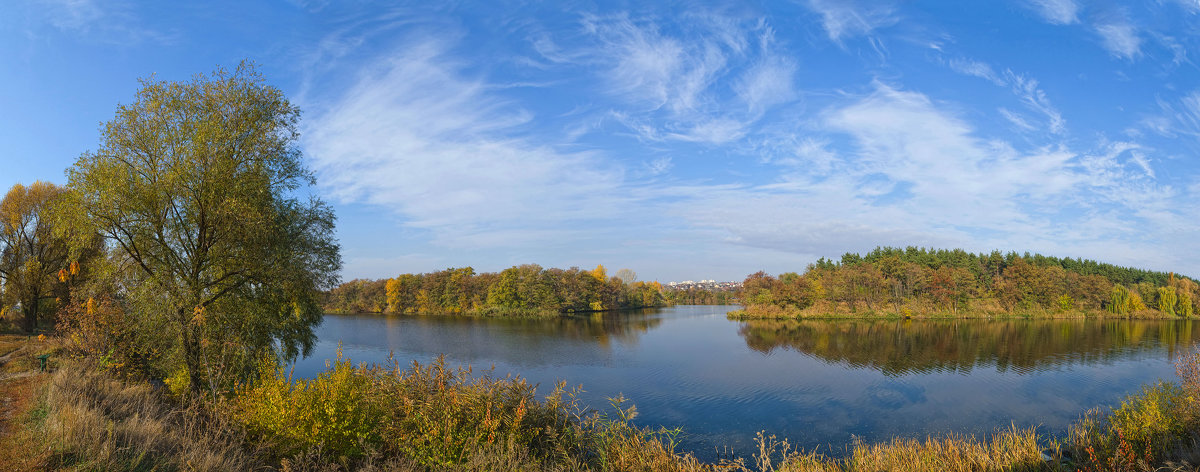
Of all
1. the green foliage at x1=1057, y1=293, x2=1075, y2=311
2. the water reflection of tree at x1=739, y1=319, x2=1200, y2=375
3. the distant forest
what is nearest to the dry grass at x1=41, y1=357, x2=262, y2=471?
the water reflection of tree at x1=739, y1=319, x2=1200, y2=375

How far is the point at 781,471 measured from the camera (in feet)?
28.8

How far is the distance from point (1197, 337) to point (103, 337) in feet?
246

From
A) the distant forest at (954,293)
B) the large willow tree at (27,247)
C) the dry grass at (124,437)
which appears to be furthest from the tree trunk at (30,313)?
the distant forest at (954,293)

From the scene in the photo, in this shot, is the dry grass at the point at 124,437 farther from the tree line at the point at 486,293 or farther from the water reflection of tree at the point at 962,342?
the tree line at the point at 486,293

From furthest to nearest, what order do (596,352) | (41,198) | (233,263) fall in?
(596,352), (41,198), (233,263)

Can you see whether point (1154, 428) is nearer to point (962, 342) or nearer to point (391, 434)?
point (391, 434)

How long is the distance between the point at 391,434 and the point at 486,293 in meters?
79.5

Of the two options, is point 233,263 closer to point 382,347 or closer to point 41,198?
point 41,198

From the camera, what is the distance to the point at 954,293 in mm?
69750

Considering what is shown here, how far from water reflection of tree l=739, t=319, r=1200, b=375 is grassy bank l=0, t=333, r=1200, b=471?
749 inches

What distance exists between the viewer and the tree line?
81.3 m

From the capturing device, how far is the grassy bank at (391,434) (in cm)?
697

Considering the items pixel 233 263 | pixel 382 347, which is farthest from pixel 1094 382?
pixel 382 347

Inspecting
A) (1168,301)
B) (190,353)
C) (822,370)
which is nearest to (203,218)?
(190,353)
